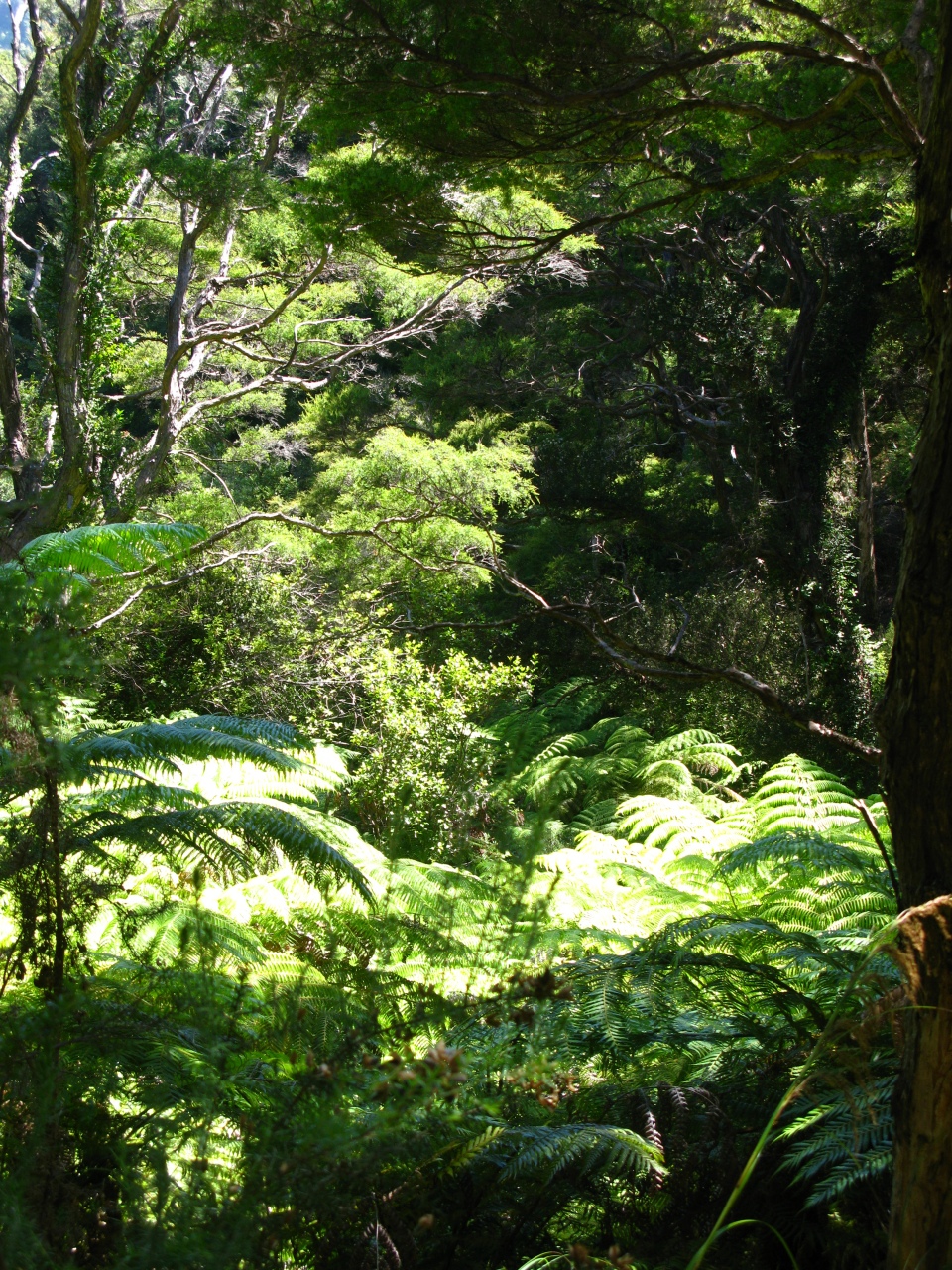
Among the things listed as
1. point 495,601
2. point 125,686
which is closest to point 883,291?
point 495,601

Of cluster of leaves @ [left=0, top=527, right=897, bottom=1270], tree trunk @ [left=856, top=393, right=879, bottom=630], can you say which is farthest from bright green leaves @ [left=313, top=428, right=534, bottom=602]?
cluster of leaves @ [left=0, top=527, right=897, bottom=1270]

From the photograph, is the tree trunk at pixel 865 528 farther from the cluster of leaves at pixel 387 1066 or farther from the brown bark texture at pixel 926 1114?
the brown bark texture at pixel 926 1114

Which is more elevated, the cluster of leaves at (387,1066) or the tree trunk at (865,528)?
the tree trunk at (865,528)

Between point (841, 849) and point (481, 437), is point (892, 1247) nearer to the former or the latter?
point (841, 849)

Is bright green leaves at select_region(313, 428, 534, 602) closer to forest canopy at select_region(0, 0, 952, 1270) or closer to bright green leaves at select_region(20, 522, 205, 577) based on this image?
forest canopy at select_region(0, 0, 952, 1270)

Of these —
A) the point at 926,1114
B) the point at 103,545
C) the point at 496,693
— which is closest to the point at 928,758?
the point at 926,1114

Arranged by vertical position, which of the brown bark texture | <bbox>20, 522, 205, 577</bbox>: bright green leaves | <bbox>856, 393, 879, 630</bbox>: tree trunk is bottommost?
the brown bark texture

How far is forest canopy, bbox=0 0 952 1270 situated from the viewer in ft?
5.12

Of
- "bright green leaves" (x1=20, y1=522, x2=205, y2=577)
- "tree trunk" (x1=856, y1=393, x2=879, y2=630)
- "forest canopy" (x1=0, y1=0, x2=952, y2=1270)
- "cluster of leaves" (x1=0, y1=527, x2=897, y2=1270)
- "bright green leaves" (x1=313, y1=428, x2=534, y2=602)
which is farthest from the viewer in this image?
"bright green leaves" (x1=313, y1=428, x2=534, y2=602)

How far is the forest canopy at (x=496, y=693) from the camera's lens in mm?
1560

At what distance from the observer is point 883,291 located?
35.9ft

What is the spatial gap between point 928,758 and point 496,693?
773 centimetres

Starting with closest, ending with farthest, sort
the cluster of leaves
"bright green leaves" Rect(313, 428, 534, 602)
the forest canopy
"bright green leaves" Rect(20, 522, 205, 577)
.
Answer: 1. the cluster of leaves
2. the forest canopy
3. "bright green leaves" Rect(20, 522, 205, 577)
4. "bright green leaves" Rect(313, 428, 534, 602)

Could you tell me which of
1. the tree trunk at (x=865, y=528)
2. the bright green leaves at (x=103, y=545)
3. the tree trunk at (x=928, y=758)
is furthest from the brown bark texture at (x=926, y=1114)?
the tree trunk at (x=865, y=528)
